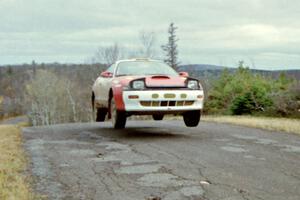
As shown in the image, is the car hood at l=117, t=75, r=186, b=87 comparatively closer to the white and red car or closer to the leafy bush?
the white and red car

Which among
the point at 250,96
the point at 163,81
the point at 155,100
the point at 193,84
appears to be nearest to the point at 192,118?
the point at 193,84

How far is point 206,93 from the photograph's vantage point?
22.9 meters

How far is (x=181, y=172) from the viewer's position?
5.89m

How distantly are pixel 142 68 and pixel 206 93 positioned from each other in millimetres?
12869

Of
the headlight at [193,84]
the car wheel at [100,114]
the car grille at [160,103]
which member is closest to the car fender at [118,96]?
the car grille at [160,103]

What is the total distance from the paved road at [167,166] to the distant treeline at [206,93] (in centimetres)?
899

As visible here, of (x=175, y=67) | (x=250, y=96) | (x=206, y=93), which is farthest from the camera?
(x=175, y=67)

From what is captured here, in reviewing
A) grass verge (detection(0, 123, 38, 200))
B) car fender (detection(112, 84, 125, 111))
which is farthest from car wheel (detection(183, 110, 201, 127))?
grass verge (detection(0, 123, 38, 200))

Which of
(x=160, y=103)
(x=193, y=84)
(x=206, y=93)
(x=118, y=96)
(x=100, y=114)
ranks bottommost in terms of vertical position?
(x=206, y=93)

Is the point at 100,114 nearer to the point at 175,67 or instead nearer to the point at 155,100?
the point at 155,100

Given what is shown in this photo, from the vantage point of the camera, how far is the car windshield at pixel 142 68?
1025 centimetres

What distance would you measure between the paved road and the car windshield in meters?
1.38

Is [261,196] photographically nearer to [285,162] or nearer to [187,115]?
[285,162]

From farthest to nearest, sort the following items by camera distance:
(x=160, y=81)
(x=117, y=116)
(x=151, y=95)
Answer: (x=117, y=116)
(x=160, y=81)
(x=151, y=95)
